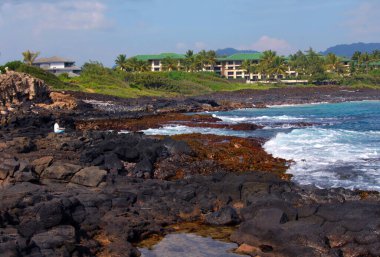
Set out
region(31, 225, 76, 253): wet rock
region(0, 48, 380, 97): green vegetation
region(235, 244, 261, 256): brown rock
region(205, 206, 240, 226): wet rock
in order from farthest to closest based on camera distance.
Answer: region(0, 48, 380, 97): green vegetation → region(205, 206, 240, 226): wet rock → region(235, 244, 261, 256): brown rock → region(31, 225, 76, 253): wet rock

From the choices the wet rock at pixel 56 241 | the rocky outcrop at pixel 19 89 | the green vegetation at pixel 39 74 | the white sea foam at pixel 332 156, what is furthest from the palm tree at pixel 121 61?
the wet rock at pixel 56 241

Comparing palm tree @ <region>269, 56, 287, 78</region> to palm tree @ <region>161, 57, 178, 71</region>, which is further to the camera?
palm tree @ <region>161, 57, 178, 71</region>

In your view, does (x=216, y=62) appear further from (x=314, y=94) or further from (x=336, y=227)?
(x=336, y=227)

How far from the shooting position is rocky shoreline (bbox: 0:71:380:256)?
12.9m

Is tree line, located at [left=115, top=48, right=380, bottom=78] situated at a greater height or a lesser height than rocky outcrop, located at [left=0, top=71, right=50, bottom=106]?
greater

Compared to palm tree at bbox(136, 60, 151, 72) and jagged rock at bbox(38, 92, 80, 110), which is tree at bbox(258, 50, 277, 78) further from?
jagged rock at bbox(38, 92, 80, 110)

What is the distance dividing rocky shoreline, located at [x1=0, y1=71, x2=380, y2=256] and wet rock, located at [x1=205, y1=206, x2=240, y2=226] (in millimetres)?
32

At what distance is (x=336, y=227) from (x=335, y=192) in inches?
170

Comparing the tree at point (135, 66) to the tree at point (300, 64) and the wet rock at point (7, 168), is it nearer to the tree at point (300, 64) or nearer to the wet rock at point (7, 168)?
the tree at point (300, 64)

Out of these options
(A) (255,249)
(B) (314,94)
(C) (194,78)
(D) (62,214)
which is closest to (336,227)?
(A) (255,249)

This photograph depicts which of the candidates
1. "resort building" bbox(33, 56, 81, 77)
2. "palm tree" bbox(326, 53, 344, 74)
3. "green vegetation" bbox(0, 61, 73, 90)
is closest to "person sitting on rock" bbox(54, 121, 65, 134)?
"green vegetation" bbox(0, 61, 73, 90)

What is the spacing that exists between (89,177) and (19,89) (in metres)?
36.8

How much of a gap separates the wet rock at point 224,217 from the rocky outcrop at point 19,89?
39.6 meters

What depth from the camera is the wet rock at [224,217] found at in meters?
15.5
